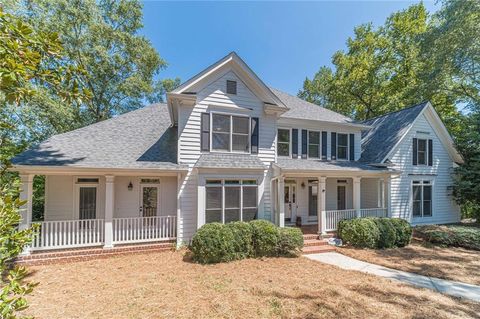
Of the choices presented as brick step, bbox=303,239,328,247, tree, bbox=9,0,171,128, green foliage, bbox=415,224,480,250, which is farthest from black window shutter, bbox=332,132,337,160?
tree, bbox=9,0,171,128

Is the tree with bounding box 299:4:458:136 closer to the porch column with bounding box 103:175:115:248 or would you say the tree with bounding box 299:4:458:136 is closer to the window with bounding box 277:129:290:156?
the window with bounding box 277:129:290:156

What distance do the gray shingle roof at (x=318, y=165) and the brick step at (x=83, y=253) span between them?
633 centimetres

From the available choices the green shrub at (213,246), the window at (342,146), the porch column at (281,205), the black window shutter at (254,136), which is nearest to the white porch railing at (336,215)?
the porch column at (281,205)

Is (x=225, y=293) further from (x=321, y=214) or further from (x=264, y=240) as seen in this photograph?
(x=321, y=214)

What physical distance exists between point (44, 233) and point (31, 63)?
30.1 feet

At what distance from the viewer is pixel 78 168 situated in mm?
8617

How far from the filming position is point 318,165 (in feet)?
40.7

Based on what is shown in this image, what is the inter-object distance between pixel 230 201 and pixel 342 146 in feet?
27.1

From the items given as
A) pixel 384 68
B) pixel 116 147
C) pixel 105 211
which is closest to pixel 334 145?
pixel 116 147

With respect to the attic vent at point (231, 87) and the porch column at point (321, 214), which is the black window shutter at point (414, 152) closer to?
the porch column at point (321, 214)

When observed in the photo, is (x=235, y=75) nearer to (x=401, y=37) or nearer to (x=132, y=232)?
(x=132, y=232)

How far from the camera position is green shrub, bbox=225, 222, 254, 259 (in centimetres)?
874

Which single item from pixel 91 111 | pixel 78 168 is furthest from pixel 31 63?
pixel 91 111

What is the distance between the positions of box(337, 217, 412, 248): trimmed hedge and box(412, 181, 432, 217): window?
4.30 m
